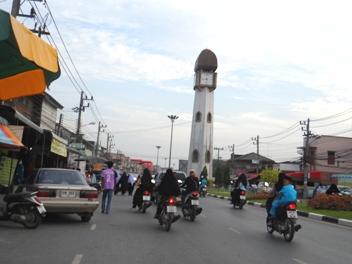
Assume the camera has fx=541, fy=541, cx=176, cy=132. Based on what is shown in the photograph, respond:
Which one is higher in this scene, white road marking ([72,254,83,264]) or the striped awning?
the striped awning

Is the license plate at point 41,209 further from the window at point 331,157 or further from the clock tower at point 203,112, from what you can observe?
the window at point 331,157

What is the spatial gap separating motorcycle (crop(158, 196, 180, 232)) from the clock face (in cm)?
6219

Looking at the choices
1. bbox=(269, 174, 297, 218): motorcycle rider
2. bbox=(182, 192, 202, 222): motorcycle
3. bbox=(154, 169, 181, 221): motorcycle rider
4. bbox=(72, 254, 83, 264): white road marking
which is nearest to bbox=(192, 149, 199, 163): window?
bbox=(182, 192, 202, 222): motorcycle

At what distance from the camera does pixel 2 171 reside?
24281mm

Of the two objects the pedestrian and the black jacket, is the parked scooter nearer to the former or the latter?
the black jacket

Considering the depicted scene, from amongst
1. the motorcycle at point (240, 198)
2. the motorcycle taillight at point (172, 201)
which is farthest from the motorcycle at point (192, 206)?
the motorcycle at point (240, 198)

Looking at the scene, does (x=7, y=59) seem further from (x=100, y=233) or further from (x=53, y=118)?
(x=53, y=118)

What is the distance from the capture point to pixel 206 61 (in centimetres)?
7825

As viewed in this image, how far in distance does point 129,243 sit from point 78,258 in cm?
222

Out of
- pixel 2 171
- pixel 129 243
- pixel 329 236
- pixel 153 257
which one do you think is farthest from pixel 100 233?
pixel 2 171

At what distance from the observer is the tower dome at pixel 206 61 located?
77938 mm

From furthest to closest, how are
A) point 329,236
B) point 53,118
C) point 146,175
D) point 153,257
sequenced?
1. point 53,118
2. point 146,175
3. point 329,236
4. point 153,257

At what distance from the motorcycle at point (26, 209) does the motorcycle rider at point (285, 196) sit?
589 centimetres

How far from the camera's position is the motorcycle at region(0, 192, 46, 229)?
41.2ft
